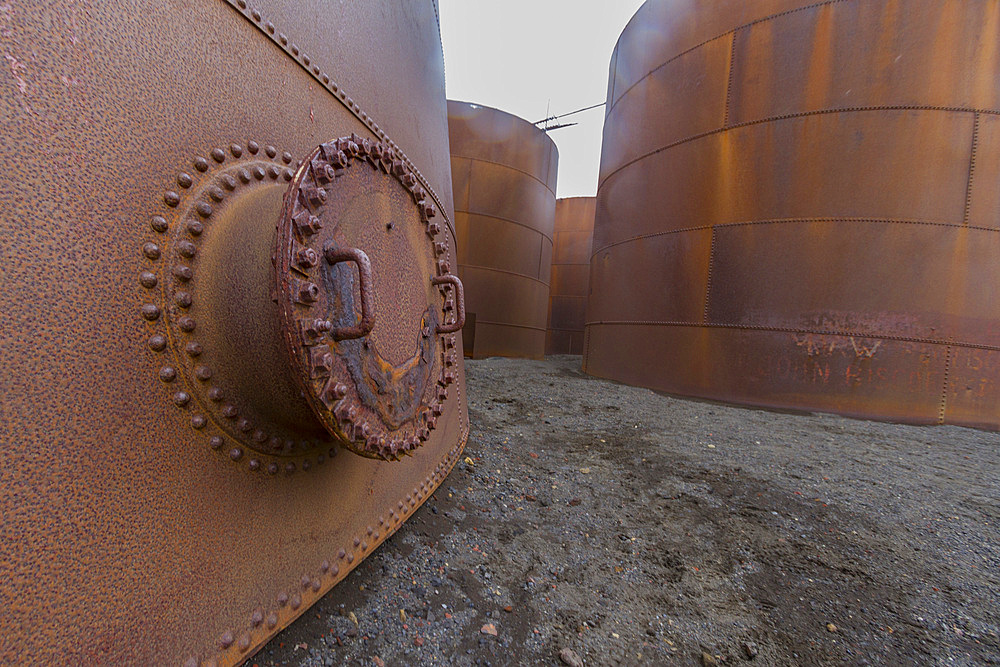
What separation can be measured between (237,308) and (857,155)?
19.6ft

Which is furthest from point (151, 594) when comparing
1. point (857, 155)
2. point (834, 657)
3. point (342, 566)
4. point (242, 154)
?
point (857, 155)

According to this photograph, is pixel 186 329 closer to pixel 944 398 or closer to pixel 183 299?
pixel 183 299

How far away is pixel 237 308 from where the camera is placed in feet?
3.40

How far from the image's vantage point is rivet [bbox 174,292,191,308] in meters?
0.98

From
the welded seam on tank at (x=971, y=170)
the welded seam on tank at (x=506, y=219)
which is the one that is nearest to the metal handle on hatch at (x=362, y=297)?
the welded seam on tank at (x=971, y=170)

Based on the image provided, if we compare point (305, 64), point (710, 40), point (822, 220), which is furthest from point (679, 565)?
point (710, 40)

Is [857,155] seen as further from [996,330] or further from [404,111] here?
[404,111]

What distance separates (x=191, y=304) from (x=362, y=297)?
411mm

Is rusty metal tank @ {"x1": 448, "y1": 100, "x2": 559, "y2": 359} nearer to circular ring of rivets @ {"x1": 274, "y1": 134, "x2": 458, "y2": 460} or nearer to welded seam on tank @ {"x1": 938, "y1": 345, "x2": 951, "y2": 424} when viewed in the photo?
welded seam on tank @ {"x1": 938, "y1": 345, "x2": 951, "y2": 424}

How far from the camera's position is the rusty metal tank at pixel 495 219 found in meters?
9.34

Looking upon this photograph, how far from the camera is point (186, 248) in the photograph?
3.26 ft

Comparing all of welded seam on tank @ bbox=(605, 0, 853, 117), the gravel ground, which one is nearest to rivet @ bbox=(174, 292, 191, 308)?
the gravel ground

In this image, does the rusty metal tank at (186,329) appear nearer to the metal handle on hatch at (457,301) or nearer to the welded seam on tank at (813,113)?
the metal handle on hatch at (457,301)

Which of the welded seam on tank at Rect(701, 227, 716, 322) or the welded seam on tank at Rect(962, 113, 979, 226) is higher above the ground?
the welded seam on tank at Rect(962, 113, 979, 226)
